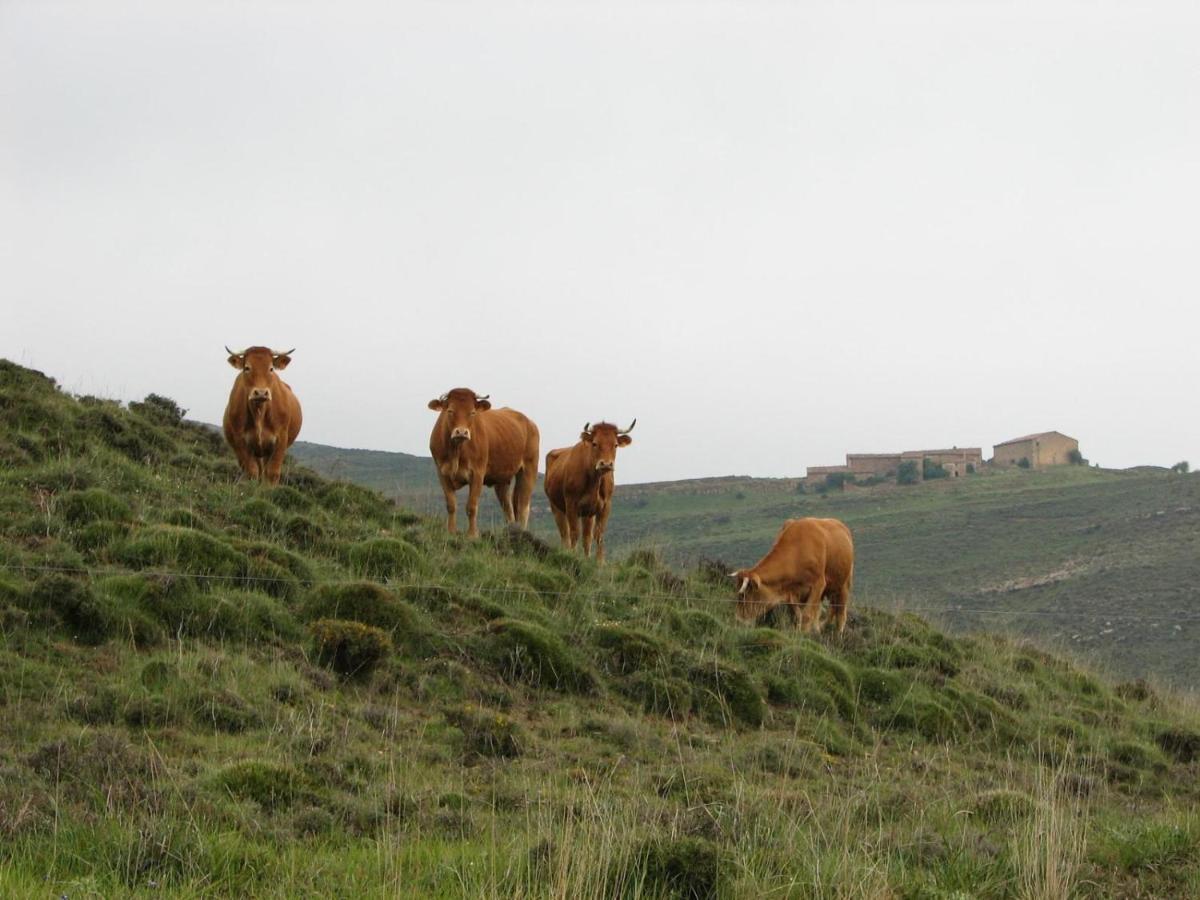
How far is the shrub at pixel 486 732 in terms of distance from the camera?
11.0 meters

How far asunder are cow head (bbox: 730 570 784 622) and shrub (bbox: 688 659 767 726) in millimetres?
3580

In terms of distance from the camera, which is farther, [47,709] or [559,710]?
[559,710]

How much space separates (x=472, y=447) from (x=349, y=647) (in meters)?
7.77

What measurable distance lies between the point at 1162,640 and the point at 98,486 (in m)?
32.1

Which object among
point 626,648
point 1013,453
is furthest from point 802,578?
point 1013,453

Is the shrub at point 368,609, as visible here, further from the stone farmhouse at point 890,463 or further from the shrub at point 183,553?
the stone farmhouse at point 890,463

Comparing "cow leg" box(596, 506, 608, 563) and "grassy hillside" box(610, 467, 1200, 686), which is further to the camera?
"grassy hillside" box(610, 467, 1200, 686)

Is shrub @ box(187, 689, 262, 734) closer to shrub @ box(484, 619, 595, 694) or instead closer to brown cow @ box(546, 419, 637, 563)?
Answer: shrub @ box(484, 619, 595, 694)

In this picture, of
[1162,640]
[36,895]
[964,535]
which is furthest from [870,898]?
[964,535]

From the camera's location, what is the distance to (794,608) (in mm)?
19062

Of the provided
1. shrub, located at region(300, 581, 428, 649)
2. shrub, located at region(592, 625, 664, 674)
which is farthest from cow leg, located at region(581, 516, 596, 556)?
shrub, located at region(300, 581, 428, 649)

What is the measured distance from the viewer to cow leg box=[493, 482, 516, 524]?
23.0m

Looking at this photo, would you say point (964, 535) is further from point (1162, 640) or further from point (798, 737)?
point (798, 737)

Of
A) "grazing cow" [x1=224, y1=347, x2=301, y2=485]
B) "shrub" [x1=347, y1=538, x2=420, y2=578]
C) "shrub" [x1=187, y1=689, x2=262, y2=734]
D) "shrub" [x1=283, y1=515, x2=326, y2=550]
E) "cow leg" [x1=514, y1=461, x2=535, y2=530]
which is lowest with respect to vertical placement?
"shrub" [x1=187, y1=689, x2=262, y2=734]
